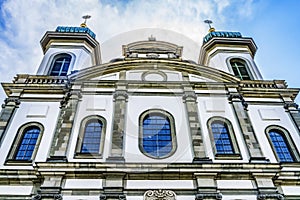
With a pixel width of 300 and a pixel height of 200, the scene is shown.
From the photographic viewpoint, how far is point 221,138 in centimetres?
1725

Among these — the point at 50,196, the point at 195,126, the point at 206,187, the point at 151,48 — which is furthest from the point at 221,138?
the point at 151,48

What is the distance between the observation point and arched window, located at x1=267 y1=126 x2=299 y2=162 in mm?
16641

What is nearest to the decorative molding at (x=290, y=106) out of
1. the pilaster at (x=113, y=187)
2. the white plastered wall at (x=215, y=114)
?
the white plastered wall at (x=215, y=114)

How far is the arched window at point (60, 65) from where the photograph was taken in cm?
2291

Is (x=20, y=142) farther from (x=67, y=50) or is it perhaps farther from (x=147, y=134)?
(x=67, y=50)

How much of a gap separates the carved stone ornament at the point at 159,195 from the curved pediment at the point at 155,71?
852cm

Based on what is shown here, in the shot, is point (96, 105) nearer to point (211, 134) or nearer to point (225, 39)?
point (211, 134)

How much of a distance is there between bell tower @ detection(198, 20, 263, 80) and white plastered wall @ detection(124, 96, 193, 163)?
689 centimetres

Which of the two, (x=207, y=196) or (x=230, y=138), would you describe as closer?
(x=207, y=196)

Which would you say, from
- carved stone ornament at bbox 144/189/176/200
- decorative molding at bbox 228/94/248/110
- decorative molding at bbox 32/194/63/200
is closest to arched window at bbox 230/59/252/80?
decorative molding at bbox 228/94/248/110

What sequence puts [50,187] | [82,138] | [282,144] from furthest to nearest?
[282,144]
[82,138]
[50,187]

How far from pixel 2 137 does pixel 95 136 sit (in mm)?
4518

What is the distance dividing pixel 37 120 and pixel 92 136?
3.16 metres

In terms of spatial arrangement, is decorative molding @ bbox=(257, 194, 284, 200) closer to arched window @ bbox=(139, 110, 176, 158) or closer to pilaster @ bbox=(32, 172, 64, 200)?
arched window @ bbox=(139, 110, 176, 158)
